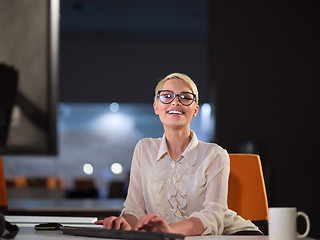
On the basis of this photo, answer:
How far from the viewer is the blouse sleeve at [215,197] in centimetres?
170

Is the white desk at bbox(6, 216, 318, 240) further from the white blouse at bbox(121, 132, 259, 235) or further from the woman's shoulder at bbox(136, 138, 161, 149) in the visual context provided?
the woman's shoulder at bbox(136, 138, 161, 149)

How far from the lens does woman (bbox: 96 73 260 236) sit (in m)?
1.83

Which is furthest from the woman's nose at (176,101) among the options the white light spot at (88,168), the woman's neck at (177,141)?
the white light spot at (88,168)

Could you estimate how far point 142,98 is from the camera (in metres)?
11.3


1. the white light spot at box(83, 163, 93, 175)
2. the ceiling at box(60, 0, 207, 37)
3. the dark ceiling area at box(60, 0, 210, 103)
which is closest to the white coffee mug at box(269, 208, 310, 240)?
the ceiling at box(60, 0, 207, 37)

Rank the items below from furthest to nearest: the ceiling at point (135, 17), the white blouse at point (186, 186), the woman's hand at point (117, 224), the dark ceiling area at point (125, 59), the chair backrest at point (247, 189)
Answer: the dark ceiling area at point (125, 59) < the ceiling at point (135, 17) < the chair backrest at point (247, 189) < the white blouse at point (186, 186) < the woman's hand at point (117, 224)

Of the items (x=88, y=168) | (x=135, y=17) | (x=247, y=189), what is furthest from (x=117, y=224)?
(x=88, y=168)

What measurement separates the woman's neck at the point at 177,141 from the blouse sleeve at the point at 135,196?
14 centimetres

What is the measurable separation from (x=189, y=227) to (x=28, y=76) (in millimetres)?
2395

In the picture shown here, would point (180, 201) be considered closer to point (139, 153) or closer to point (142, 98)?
point (139, 153)

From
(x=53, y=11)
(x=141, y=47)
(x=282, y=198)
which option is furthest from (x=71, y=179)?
(x=53, y=11)

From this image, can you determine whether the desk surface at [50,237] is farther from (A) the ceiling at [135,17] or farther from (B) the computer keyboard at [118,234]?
(A) the ceiling at [135,17]

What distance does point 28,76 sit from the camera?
3650mm

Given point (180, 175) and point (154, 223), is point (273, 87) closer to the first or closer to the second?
point (180, 175)
